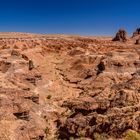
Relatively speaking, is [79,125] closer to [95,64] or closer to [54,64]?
[95,64]

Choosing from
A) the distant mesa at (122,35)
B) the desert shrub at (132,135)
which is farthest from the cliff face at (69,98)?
the distant mesa at (122,35)

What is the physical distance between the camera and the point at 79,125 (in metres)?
31.9

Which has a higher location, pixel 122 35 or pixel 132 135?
pixel 122 35

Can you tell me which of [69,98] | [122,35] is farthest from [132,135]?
[122,35]

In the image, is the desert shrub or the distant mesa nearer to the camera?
the desert shrub

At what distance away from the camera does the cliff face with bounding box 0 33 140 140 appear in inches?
1228

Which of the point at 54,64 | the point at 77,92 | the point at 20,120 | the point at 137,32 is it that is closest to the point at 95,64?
the point at 54,64

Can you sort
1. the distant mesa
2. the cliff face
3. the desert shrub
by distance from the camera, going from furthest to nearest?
the distant mesa
the cliff face
the desert shrub

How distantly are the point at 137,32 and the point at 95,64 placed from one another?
59194mm

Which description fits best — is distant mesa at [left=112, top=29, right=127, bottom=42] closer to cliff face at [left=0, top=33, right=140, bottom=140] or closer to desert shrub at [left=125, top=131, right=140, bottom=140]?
cliff face at [left=0, top=33, right=140, bottom=140]

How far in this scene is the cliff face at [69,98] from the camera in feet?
102

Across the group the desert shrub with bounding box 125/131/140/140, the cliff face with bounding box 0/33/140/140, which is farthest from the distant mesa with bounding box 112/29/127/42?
the desert shrub with bounding box 125/131/140/140

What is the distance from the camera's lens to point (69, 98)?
157 feet

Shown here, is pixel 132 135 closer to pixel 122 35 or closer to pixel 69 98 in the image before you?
pixel 69 98
